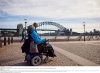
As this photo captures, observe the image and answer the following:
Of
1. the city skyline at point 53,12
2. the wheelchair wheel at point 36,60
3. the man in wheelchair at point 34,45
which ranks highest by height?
the city skyline at point 53,12

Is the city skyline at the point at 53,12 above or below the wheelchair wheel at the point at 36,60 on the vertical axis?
above

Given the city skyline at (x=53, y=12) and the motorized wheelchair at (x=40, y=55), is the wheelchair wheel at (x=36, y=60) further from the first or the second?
the city skyline at (x=53, y=12)

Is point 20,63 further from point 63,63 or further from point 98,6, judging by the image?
point 98,6

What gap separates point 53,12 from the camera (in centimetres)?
504

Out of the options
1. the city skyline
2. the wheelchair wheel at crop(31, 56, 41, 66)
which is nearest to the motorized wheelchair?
the wheelchair wheel at crop(31, 56, 41, 66)

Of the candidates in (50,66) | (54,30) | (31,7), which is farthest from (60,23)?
(50,66)

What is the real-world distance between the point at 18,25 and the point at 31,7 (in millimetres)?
633

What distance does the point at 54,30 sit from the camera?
202 inches

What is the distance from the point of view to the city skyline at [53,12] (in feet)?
15.8

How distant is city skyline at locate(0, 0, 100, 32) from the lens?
4.83 meters

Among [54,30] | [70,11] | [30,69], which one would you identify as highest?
[70,11]

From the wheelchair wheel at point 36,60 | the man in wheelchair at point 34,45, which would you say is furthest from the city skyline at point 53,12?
the wheelchair wheel at point 36,60

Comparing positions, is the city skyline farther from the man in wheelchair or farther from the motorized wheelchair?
the motorized wheelchair

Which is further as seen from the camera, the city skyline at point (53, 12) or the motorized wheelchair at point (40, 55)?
the city skyline at point (53, 12)
